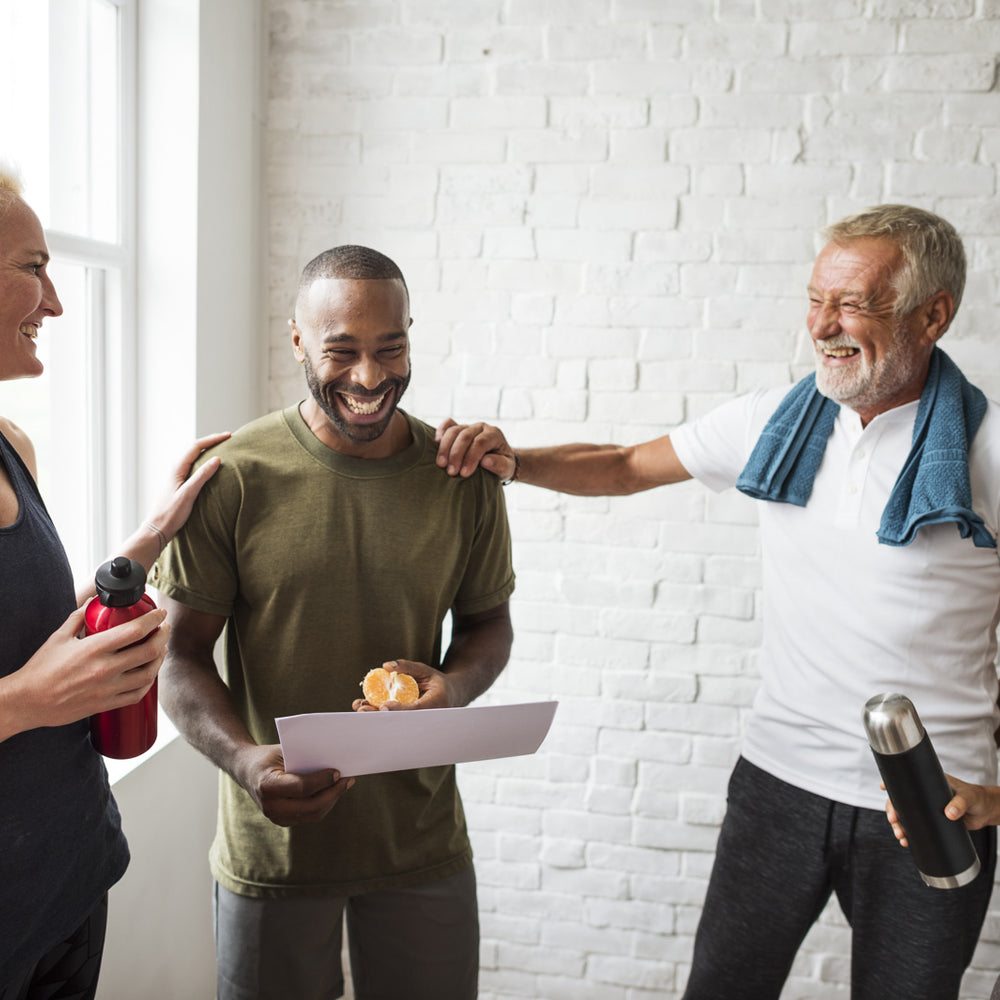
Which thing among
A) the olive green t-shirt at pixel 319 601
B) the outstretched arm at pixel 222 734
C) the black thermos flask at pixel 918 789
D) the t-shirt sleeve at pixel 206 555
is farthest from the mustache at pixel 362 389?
the black thermos flask at pixel 918 789

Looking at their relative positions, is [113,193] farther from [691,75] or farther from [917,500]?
[917,500]

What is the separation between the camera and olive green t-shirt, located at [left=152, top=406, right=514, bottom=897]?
4.80 ft

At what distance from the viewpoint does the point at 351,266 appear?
146cm

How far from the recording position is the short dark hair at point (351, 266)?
4.78 feet

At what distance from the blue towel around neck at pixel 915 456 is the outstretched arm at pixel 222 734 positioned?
964 millimetres

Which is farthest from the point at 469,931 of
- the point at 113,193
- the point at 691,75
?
the point at 691,75

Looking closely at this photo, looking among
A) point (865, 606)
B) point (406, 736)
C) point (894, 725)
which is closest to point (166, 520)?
point (406, 736)

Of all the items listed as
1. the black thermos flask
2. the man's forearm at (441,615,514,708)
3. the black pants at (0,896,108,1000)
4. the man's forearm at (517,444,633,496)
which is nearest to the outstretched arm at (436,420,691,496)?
the man's forearm at (517,444,633,496)

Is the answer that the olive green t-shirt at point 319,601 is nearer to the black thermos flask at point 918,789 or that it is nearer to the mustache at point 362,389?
the mustache at point 362,389

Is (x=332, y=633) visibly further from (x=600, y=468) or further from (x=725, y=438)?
(x=725, y=438)

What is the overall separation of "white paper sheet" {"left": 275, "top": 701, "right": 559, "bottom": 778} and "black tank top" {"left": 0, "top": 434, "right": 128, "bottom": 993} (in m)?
0.28

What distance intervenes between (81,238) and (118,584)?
1.24m

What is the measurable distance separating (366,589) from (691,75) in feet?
5.18

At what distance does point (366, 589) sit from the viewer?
1503 millimetres
